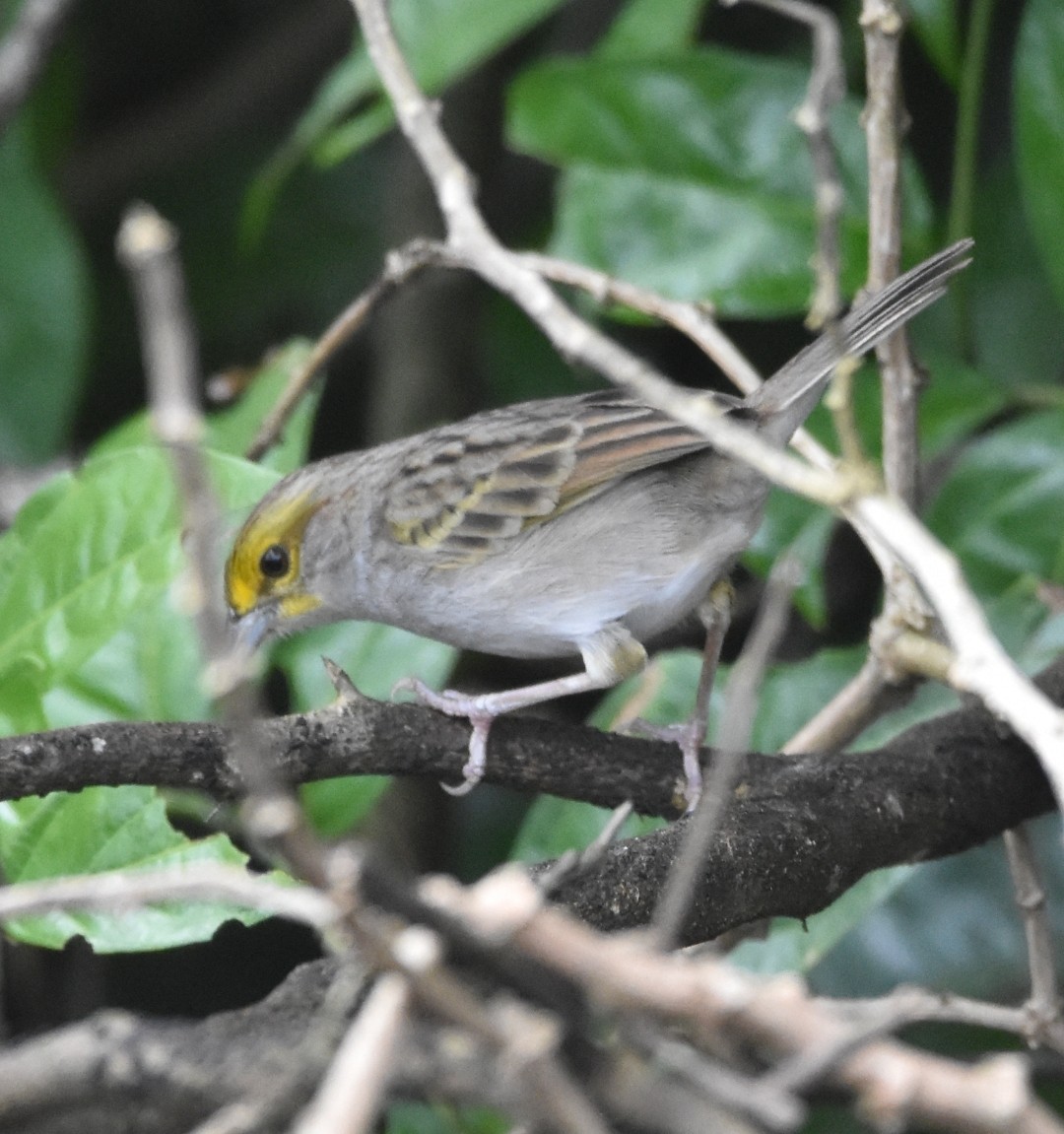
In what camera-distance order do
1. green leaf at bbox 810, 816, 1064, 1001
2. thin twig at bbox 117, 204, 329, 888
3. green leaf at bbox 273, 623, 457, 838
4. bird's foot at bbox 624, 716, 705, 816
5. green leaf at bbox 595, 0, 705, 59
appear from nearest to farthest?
1. thin twig at bbox 117, 204, 329, 888
2. bird's foot at bbox 624, 716, 705, 816
3. green leaf at bbox 273, 623, 457, 838
4. green leaf at bbox 810, 816, 1064, 1001
5. green leaf at bbox 595, 0, 705, 59

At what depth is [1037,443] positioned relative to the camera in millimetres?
3262

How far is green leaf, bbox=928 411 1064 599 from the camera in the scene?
3223 millimetres

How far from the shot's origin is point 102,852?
7.24 ft

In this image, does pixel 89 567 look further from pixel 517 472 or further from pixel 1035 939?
pixel 1035 939

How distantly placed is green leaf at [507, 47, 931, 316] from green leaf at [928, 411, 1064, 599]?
507 mm

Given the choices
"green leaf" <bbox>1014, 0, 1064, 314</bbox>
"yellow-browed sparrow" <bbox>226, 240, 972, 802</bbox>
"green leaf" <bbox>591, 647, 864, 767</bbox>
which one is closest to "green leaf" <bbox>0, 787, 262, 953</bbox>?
"yellow-browed sparrow" <bbox>226, 240, 972, 802</bbox>

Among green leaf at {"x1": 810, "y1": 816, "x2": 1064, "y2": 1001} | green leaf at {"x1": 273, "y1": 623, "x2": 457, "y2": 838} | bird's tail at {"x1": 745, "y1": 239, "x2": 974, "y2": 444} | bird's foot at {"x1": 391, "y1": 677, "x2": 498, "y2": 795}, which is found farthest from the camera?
green leaf at {"x1": 810, "y1": 816, "x2": 1064, "y2": 1001}

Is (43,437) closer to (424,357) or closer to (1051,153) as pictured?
(424,357)

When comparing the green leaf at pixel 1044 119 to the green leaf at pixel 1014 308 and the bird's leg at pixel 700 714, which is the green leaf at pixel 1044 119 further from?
the bird's leg at pixel 700 714

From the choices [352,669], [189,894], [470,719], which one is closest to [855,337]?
[470,719]

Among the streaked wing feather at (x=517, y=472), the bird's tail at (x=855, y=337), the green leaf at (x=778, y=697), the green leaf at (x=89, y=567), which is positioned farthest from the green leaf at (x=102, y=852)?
the bird's tail at (x=855, y=337)

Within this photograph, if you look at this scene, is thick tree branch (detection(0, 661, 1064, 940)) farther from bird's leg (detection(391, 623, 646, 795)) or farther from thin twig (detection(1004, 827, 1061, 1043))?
bird's leg (detection(391, 623, 646, 795))

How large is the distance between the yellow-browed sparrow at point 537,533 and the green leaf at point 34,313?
141 centimetres

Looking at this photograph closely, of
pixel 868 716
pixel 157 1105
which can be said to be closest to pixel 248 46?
pixel 868 716
